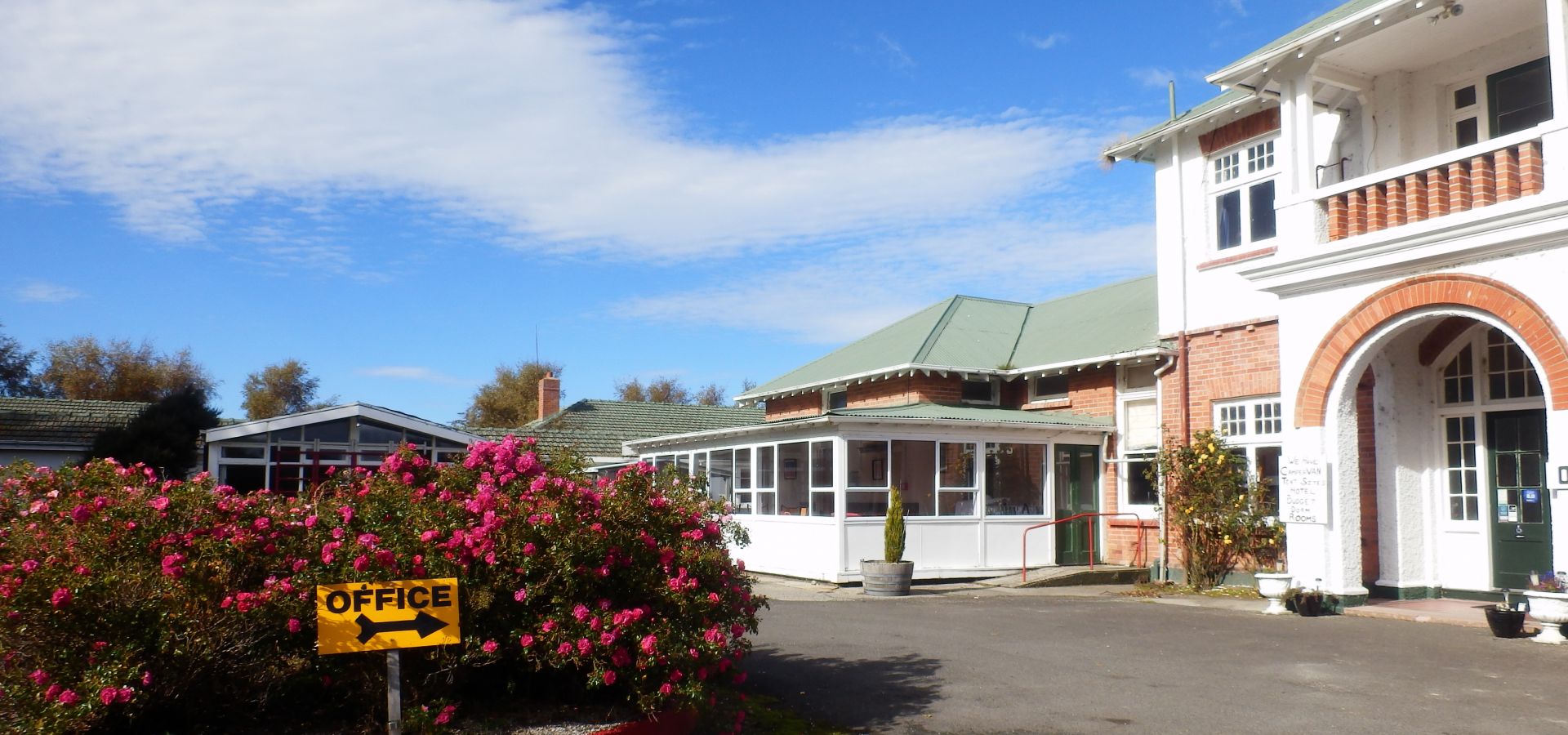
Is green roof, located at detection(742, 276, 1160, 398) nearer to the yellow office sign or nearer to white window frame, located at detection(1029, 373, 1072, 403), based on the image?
white window frame, located at detection(1029, 373, 1072, 403)

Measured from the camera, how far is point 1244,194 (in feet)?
55.4

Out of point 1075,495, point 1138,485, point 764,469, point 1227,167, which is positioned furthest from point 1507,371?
point 764,469

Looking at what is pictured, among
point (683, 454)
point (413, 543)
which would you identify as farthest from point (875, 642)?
point (683, 454)

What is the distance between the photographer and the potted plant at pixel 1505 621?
1107cm

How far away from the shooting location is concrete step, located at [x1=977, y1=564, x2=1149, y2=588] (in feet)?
58.3

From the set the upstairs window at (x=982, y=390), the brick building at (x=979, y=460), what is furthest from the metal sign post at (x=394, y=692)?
the upstairs window at (x=982, y=390)

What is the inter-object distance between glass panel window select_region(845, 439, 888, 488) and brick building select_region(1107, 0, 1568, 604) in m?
6.60

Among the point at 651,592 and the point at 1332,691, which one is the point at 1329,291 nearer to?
the point at 1332,691

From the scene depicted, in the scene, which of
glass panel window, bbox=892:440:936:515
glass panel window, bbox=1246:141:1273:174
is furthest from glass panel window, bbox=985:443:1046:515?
glass panel window, bbox=1246:141:1273:174

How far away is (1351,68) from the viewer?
1442cm

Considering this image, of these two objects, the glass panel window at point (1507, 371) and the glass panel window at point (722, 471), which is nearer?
the glass panel window at point (1507, 371)

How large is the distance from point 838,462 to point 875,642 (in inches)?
257

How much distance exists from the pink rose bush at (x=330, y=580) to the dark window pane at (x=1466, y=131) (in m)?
11.3

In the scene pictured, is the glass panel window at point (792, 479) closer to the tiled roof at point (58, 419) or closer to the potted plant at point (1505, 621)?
the potted plant at point (1505, 621)
